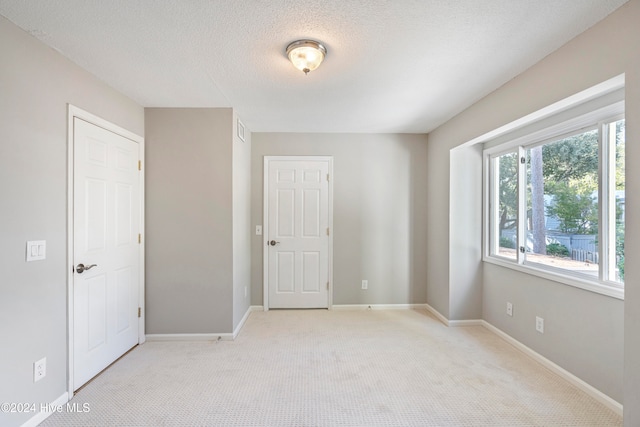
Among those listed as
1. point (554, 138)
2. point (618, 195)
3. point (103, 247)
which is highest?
point (554, 138)

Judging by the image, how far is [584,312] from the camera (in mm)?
2184

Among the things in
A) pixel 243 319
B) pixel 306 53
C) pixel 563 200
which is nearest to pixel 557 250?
pixel 563 200

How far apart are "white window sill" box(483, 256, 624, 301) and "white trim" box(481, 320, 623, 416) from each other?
27.2 inches

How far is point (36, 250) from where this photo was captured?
179cm

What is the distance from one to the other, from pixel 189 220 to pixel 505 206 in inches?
134

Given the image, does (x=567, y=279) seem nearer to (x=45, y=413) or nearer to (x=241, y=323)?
(x=241, y=323)

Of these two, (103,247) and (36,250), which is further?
(103,247)

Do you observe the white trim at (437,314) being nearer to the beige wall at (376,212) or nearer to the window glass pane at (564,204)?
the beige wall at (376,212)

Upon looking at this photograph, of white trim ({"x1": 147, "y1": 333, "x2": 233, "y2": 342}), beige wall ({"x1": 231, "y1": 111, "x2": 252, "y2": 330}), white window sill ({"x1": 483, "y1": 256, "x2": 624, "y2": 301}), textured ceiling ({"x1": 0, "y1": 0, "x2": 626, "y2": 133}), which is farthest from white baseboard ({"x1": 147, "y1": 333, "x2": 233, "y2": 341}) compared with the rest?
white window sill ({"x1": 483, "y1": 256, "x2": 624, "y2": 301})

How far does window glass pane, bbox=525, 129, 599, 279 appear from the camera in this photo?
224cm

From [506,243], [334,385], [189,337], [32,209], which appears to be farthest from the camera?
[506,243]

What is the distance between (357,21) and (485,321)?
3.39 m

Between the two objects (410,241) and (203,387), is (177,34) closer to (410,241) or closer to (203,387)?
(203,387)

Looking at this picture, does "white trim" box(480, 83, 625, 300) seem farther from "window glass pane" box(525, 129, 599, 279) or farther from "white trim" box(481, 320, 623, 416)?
"white trim" box(481, 320, 623, 416)
